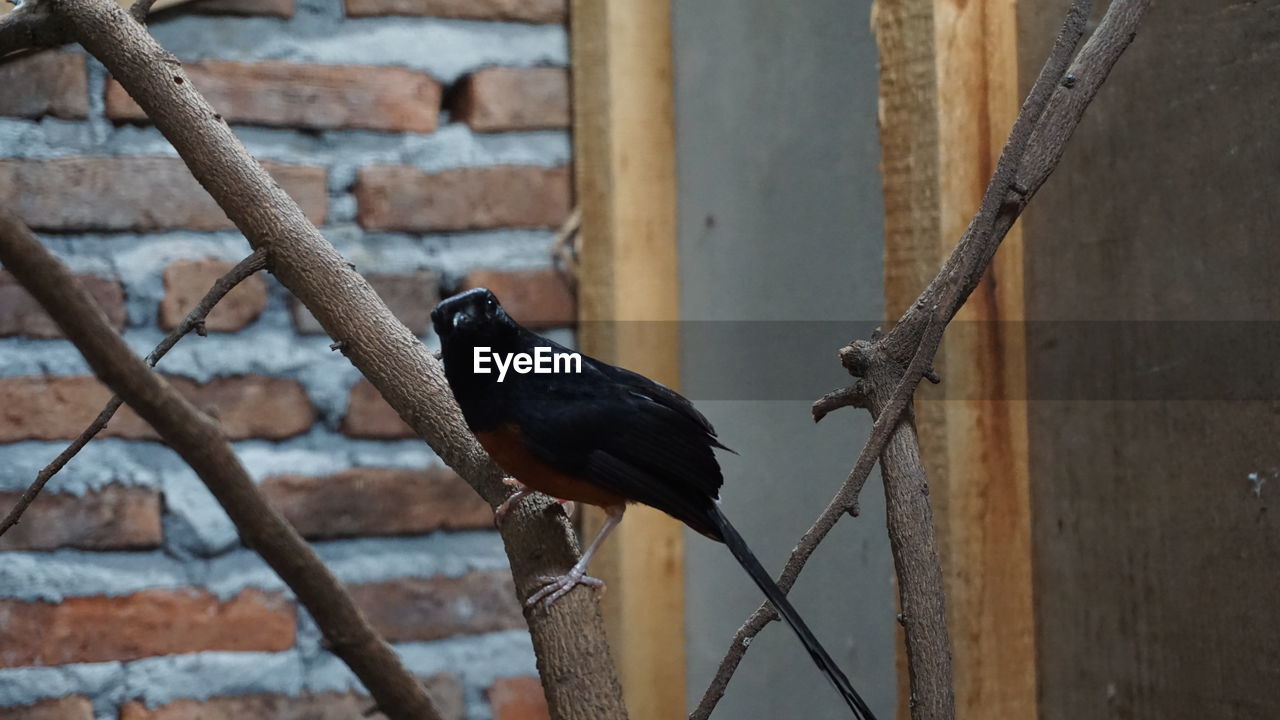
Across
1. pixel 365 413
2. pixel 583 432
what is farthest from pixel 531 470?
pixel 365 413

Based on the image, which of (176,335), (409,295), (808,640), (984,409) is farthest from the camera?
(409,295)

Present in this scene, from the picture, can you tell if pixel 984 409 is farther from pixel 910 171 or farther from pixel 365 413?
pixel 365 413

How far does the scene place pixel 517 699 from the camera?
1109 mm

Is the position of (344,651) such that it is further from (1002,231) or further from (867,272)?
(867,272)

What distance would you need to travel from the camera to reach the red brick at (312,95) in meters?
1.03

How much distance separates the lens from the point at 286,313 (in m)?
1.06

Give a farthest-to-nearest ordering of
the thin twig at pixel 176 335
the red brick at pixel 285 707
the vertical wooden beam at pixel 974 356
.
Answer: the red brick at pixel 285 707 → the vertical wooden beam at pixel 974 356 → the thin twig at pixel 176 335

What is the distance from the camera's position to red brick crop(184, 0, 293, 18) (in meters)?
1.04

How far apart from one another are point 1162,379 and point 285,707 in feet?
2.60

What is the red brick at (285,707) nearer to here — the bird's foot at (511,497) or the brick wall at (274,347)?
the brick wall at (274,347)

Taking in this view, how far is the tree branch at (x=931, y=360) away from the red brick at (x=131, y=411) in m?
0.56

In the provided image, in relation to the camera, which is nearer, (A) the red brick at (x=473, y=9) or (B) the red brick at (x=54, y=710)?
(B) the red brick at (x=54, y=710)

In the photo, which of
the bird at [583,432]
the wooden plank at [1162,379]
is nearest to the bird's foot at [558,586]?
the bird at [583,432]

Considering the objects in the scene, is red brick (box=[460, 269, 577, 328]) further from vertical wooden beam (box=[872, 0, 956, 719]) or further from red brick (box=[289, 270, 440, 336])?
vertical wooden beam (box=[872, 0, 956, 719])
